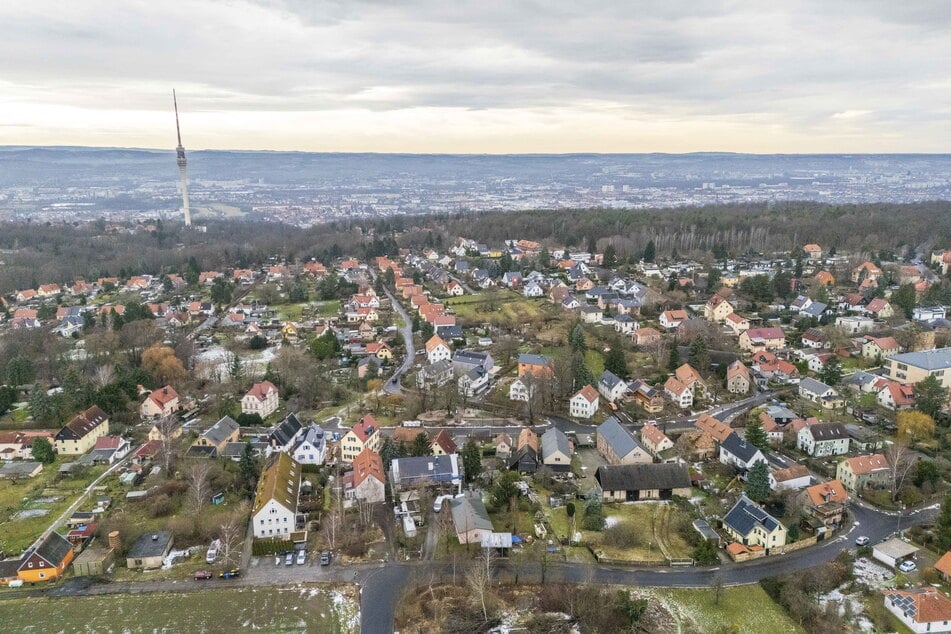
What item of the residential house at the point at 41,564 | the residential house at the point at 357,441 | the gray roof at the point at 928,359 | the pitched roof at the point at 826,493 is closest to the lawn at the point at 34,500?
the residential house at the point at 41,564

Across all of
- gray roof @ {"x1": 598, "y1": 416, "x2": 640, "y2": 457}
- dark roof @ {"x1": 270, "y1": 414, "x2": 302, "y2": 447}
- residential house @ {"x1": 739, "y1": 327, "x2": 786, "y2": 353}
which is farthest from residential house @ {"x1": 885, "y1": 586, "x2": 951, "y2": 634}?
residential house @ {"x1": 739, "y1": 327, "x2": 786, "y2": 353}

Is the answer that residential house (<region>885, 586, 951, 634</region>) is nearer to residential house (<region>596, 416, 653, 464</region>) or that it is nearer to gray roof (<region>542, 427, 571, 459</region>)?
residential house (<region>596, 416, 653, 464</region>)

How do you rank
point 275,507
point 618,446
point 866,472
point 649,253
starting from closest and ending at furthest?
point 275,507, point 866,472, point 618,446, point 649,253

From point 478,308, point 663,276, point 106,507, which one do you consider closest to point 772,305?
point 663,276

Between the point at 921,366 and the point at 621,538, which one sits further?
the point at 921,366

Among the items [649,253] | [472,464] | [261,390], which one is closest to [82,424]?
[261,390]

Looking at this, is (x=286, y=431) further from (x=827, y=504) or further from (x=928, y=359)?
(x=928, y=359)

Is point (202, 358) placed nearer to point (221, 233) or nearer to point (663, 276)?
point (663, 276)
